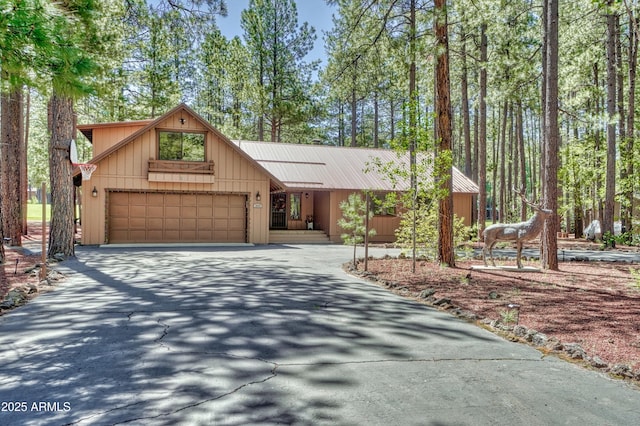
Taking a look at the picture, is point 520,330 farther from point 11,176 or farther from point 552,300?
point 11,176

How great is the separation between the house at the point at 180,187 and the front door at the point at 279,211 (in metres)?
1.73

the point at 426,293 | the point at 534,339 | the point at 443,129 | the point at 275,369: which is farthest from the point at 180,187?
the point at 534,339

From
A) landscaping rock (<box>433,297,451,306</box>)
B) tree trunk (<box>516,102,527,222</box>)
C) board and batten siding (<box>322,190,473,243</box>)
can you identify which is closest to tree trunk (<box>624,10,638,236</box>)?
tree trunk (<box>516,102,527,222</box>)

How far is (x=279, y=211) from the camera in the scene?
21.1 m

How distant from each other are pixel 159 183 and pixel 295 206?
7425mm

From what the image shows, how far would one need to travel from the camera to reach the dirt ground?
165 inches

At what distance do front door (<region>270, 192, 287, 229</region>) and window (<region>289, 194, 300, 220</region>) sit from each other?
340mm

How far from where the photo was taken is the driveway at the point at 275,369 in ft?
8.92

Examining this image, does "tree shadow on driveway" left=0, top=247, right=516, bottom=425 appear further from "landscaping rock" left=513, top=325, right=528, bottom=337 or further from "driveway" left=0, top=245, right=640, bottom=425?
"landscaping rock" left=513, top=325, right=528, bottom=337

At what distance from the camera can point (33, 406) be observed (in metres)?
2.77

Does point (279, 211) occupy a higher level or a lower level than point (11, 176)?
lower

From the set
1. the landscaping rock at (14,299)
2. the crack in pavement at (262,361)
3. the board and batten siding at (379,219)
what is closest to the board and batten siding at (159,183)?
the board and batten siding at (379,219)

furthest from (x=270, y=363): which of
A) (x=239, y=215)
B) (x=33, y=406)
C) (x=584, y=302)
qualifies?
(x=239, y=215)

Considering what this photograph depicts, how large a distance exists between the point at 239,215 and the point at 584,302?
1407 centimetres
